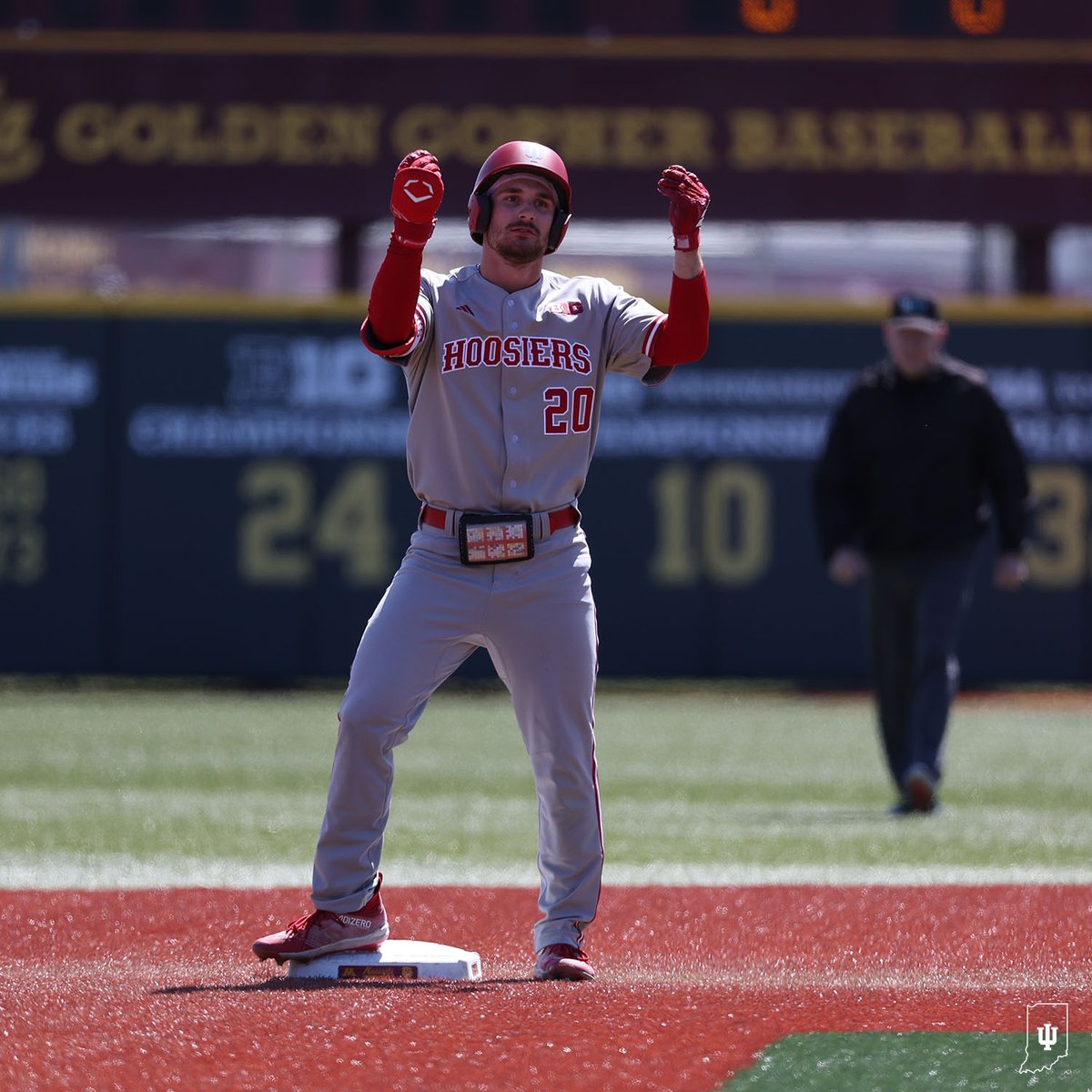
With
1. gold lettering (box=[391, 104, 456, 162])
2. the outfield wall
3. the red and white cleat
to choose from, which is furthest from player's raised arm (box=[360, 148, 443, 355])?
gold lettering (box=[391, 104, 456, 162])

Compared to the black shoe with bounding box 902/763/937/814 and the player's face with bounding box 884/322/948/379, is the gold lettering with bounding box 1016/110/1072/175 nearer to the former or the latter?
the player's face with bounding box 884/322/948/379

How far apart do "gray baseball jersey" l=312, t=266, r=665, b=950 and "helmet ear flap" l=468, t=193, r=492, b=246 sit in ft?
0.47

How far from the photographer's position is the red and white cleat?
447 cm

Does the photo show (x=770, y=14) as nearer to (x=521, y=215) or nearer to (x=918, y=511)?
(x=918, y=511)

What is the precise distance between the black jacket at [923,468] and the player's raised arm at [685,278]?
11.5 ft

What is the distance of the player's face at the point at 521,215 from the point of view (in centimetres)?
454

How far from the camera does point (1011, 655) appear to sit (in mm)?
13875

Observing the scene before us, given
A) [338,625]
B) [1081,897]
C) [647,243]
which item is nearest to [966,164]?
[647,243]

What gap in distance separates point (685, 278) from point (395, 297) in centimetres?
65

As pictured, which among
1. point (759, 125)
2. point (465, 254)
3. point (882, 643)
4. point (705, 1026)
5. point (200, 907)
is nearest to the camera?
point (705, 1026)

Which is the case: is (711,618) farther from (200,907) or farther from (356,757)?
(356,757)

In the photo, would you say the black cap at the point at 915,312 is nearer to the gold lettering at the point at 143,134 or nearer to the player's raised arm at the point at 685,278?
the player's raised arm at the point at 685,278

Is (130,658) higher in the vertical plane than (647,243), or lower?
lower

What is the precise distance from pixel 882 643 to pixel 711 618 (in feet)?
19.0
